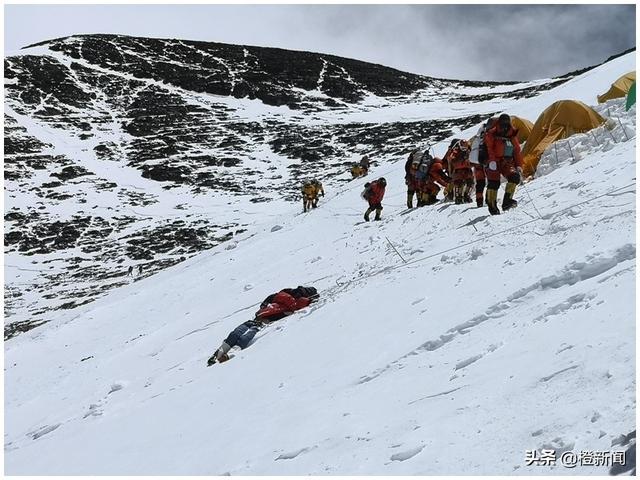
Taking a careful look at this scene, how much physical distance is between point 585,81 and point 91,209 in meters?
34.1

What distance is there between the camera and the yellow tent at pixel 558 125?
46.8 ft

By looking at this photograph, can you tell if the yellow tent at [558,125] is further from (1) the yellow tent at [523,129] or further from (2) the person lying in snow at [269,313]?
(2) the person lying in snow at [269,313]

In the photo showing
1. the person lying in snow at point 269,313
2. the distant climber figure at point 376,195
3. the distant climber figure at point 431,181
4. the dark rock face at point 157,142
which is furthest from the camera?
the dark rock face at point 157,142

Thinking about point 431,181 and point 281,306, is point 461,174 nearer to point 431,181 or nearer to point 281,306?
point 431,181

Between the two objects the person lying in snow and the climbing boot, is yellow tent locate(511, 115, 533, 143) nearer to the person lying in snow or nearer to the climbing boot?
the climbing boot

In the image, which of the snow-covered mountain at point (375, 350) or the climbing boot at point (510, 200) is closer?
the snow-covered mountain at point (375, 350)

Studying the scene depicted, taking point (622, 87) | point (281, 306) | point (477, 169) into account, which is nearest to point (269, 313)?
point (281, 306)

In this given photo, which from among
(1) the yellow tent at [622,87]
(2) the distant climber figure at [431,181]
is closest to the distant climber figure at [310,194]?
(2) the distant climber figure at [431,181]

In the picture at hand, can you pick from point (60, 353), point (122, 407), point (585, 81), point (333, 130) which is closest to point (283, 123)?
point (333, 130)

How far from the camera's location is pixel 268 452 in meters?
4.31

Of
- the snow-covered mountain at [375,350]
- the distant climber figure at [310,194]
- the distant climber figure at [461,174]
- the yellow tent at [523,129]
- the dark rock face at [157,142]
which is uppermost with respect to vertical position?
the dark rock face at [157,142]

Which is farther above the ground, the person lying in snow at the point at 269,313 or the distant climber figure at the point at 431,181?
the distant climber figure at the point at 431,181

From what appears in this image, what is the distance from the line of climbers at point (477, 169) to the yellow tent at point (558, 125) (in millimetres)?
2305

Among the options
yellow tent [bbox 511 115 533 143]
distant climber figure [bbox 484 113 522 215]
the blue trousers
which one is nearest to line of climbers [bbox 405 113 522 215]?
distant climber figure [bbox 484 113 522 215]
